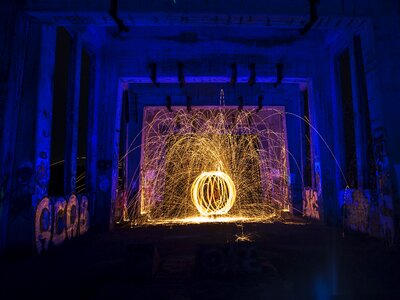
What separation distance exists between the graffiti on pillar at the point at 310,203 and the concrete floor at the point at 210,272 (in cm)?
392

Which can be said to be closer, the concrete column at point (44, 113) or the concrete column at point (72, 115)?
the concrete column at point (44, 113)

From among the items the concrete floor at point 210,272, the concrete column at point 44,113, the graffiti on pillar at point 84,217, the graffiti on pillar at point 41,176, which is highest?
the concrete column at point 44,113

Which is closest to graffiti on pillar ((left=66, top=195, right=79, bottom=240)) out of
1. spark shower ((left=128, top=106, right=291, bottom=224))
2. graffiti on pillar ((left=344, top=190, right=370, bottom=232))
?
spark shower ((left=128, top=106, right=291, bottom=224))

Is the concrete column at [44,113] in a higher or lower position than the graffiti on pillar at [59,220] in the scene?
higher

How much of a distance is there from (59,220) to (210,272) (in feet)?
13.7

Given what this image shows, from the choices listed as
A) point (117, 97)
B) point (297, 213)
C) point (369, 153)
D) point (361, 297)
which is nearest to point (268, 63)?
point (369, 153)

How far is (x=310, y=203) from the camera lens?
11.1m

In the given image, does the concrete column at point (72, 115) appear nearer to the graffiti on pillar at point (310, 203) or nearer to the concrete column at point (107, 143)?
the concrete column at point (107, 143)

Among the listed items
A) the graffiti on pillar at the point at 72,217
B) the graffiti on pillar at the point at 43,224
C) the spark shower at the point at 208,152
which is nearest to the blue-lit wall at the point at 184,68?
the graffiti on pillar at the point at 43,224

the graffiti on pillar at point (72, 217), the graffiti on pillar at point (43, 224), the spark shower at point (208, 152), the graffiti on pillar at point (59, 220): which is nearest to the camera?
the graffiti on pillar at point (43, 224)

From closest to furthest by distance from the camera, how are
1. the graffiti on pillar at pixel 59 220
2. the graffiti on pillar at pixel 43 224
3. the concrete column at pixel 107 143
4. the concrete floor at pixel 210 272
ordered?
the concrete floor at pixel 210 272 < the graffiti on pillar at pixel 43 224 < the graffiti on pillar at pixel 59 220 < the concrete column at pixel 107 143

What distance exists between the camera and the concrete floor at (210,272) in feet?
12.4

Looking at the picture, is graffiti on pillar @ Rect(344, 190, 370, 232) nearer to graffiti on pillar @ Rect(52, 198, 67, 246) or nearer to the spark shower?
the spark shower

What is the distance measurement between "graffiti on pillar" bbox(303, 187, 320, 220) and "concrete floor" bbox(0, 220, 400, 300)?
12.9 feet
